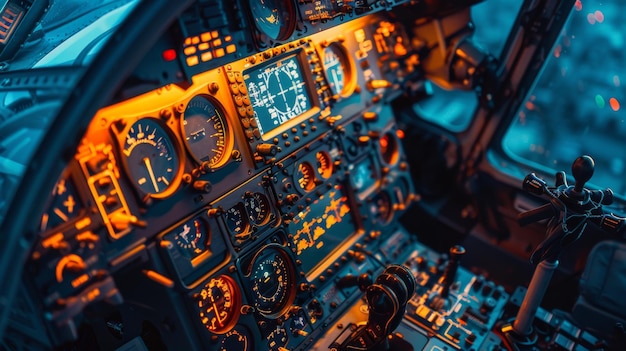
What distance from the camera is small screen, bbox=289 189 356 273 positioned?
3129 millimetres

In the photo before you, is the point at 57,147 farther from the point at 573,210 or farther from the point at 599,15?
the point at 599,15

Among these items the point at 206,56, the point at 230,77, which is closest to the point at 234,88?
the point at 230,77

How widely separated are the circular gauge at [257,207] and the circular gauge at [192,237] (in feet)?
1.01

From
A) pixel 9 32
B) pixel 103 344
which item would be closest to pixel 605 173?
pixel 103 344

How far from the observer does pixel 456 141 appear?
4.44 metres

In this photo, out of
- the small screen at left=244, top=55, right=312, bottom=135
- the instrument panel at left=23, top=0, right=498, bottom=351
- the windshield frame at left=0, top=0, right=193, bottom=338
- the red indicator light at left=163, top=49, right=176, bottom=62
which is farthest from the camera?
the small screen at left=244, top=55, right=312, bottom=135

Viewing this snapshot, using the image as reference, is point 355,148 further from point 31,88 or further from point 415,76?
point 31,88

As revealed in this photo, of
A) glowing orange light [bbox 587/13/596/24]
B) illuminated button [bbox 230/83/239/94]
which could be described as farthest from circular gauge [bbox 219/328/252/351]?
glowing orange light [bbox 587/13/596/24]

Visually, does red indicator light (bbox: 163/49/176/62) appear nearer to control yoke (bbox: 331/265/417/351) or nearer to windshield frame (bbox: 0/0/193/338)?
windshield frame (bbox: 0/0/193/338)

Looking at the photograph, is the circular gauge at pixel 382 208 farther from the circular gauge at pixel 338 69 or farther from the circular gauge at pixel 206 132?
the circular gauge at pixel 206 132

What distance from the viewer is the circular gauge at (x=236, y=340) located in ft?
8.61

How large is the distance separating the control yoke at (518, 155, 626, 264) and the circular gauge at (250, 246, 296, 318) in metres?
1.48

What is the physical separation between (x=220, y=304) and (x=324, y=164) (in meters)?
1.22

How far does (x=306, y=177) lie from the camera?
10.6 ft
